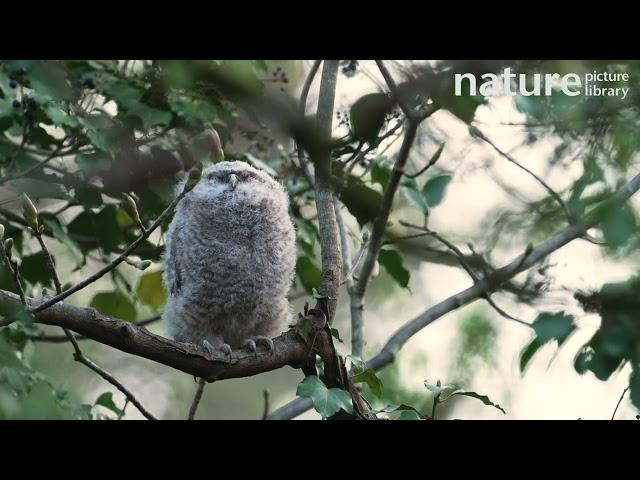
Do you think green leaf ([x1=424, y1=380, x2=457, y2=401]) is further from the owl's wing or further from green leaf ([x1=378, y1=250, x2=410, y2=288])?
the owl's wing

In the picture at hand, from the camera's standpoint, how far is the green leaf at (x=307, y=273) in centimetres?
243

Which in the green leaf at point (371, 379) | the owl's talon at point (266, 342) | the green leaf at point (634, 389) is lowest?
the green leaf at point (634, 389)

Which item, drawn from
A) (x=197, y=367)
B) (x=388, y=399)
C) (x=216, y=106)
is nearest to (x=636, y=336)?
(x=197, y=367)

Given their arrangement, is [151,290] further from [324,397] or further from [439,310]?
[324,397]

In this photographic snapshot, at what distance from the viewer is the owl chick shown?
2143mm

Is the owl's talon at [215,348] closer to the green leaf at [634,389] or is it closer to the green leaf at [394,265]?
the green leaf at [394,265]

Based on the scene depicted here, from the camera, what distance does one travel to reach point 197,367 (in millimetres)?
1540

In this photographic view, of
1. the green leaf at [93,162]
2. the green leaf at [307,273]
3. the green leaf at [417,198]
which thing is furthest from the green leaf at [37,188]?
the green leaf at [417,198]

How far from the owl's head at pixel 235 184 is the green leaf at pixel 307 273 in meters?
0.26

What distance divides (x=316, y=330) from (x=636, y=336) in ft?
3.07

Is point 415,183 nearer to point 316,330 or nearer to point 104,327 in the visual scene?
point 316,330

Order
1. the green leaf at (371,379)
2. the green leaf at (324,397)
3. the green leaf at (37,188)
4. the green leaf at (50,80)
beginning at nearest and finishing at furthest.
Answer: the green leaf at (324,397) < the green leaf at (371,379) < the green leaf at (37,188) < the green leaf at (50,80)

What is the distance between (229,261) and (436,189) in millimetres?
566

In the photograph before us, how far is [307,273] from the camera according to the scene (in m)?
2.43
